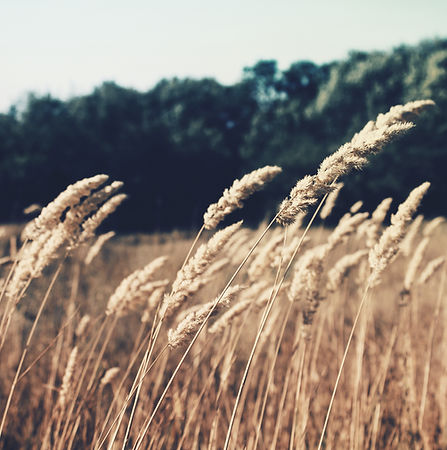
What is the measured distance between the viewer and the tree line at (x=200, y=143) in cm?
1467

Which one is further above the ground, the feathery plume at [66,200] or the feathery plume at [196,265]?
the feathery plume at [66,200]

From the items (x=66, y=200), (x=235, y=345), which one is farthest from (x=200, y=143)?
(x=66, y=200)

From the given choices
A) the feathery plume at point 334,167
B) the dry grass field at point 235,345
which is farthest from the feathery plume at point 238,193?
the feathery plume at point 334,167

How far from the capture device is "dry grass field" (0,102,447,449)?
3.58 feet

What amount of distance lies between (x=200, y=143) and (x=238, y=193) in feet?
57.4

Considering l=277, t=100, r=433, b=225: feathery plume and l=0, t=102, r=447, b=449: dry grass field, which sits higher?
l=277, t=100, r=433, b=225: feathery plume

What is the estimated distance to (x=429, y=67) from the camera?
19.2 meters

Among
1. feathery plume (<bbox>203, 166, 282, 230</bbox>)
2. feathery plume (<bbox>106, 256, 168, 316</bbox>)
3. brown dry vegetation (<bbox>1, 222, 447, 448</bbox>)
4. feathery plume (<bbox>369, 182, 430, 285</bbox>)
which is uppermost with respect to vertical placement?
feathery plume (<bbox>203, 166, 282, 230</bbox>)

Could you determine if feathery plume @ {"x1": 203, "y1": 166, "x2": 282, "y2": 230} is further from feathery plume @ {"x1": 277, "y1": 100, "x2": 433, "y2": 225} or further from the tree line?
the tree line

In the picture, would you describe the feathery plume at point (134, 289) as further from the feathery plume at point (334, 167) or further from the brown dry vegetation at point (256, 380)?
the feathery plume at point (334, 167)

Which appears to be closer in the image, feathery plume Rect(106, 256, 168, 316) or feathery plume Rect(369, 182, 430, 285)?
feathery plume Rect(369, 182, 430, 285)

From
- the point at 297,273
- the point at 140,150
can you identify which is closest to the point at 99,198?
the point at 297,273

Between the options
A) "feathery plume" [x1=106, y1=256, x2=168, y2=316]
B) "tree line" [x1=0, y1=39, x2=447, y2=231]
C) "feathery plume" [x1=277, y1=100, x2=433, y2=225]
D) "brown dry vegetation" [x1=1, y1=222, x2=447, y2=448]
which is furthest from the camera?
"tree line" [x1=0, y1=39, x2=447, y2=231]

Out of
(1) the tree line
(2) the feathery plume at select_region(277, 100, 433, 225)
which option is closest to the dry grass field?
(2) the feathery plume at select_region(277, 100, 433, 225)
